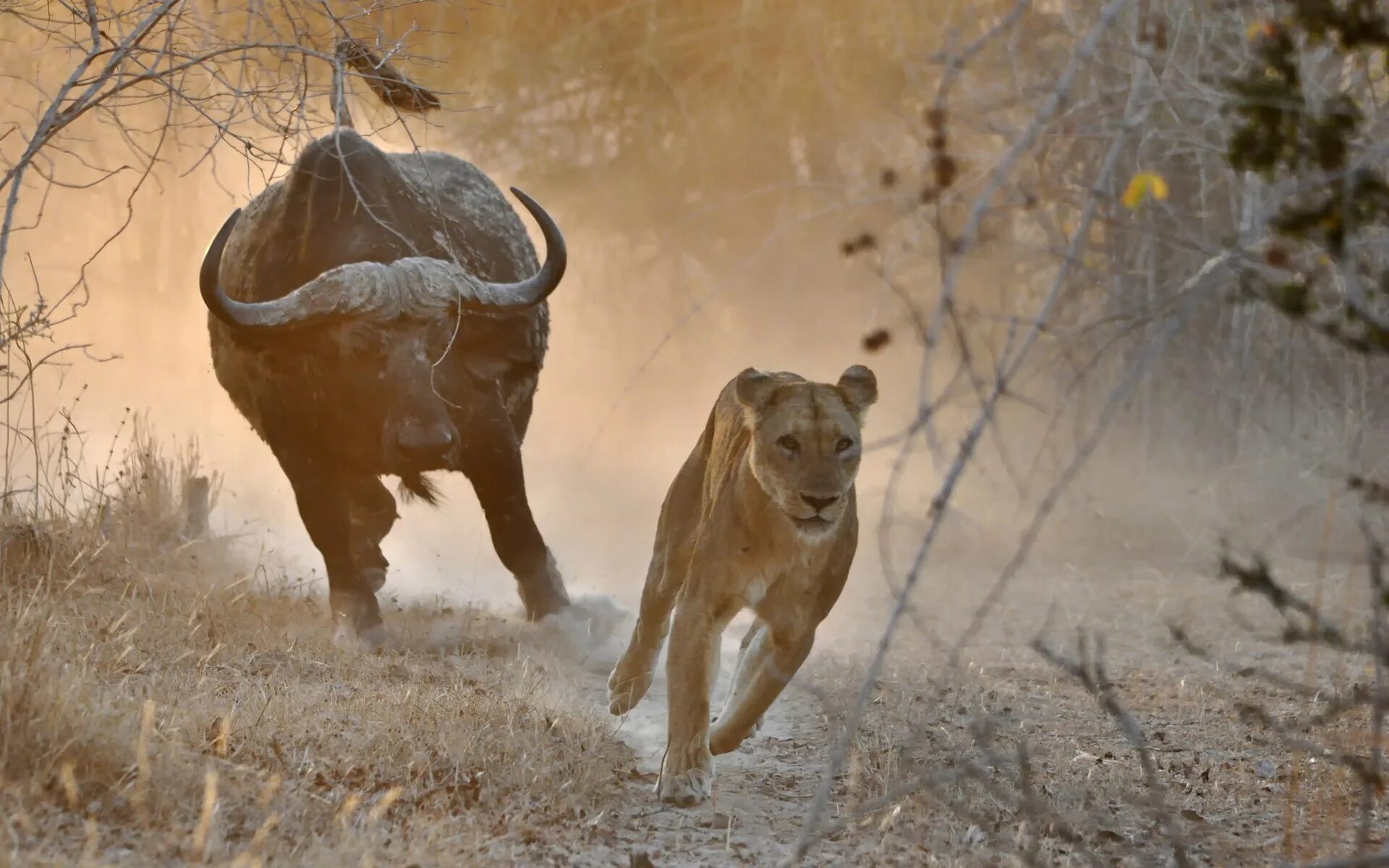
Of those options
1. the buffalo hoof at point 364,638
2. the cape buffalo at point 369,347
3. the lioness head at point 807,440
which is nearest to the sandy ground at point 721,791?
the lioness head at point 807,440

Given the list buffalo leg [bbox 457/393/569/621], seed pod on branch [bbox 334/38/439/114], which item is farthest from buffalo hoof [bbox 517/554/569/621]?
seed pod on branch [bbox 334/38/439/114]

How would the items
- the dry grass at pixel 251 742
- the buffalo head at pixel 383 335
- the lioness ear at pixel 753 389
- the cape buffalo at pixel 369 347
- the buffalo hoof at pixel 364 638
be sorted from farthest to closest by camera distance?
the cape buffalo at pixel 369 347 → the buffalo head at pixel 383 335 → the buffalo hoof at pixel 364 638 → the lioness ear at pixel 753 389 → the dry grass at pixel 251 742

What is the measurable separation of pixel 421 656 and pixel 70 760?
112 inches

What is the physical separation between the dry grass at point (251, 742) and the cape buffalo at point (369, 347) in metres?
0.97

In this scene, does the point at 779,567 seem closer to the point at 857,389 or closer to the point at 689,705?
the point at 689,705

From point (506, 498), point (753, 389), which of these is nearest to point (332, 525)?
point (506, 498)

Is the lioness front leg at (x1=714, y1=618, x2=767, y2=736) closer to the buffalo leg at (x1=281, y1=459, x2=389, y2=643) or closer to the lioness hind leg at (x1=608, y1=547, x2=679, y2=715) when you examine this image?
the lioness hind leg at (x1=608, y1=547, x2=679, y2=715)

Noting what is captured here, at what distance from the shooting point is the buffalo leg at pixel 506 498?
7.10m

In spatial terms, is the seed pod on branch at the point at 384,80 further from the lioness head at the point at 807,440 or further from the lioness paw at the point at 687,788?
the lioness paw at the point at 687,788

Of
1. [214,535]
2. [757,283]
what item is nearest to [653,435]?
[757,283]

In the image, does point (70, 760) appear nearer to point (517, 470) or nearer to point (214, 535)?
point (517, 470)

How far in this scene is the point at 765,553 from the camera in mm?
4531

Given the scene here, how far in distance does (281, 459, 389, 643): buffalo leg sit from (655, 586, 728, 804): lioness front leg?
2.79 metres

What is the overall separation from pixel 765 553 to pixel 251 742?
159 cm
